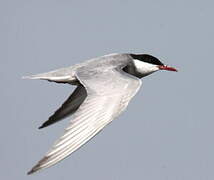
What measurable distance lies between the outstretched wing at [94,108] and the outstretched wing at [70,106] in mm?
1363

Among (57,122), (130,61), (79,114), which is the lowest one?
(57,122)

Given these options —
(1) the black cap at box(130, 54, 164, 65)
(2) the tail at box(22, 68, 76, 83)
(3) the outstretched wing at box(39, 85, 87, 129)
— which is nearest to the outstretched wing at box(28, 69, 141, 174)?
(2) the tail at box(22, 68, 76, 83)

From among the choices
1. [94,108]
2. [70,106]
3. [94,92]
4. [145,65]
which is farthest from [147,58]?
[94,108]

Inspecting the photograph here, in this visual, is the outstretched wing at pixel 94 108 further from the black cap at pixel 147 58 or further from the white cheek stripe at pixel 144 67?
the black cap at pixel 147 58

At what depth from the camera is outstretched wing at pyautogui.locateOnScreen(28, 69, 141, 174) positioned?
8.58 m

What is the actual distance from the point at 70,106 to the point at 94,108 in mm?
3695

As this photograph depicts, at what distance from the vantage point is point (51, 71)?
12773mm

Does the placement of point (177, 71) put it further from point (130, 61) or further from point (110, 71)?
point (110, 71)

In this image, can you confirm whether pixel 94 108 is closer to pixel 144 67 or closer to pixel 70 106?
pixel 70 106

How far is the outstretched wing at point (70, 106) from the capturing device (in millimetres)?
13203

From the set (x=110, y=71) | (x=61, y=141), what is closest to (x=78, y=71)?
(x=110, y=71)

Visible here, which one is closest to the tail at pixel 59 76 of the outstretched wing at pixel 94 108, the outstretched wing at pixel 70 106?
the outstretched wing at pixel 94 108

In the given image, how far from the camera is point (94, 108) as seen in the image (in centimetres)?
969

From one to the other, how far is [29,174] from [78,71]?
4184mm
